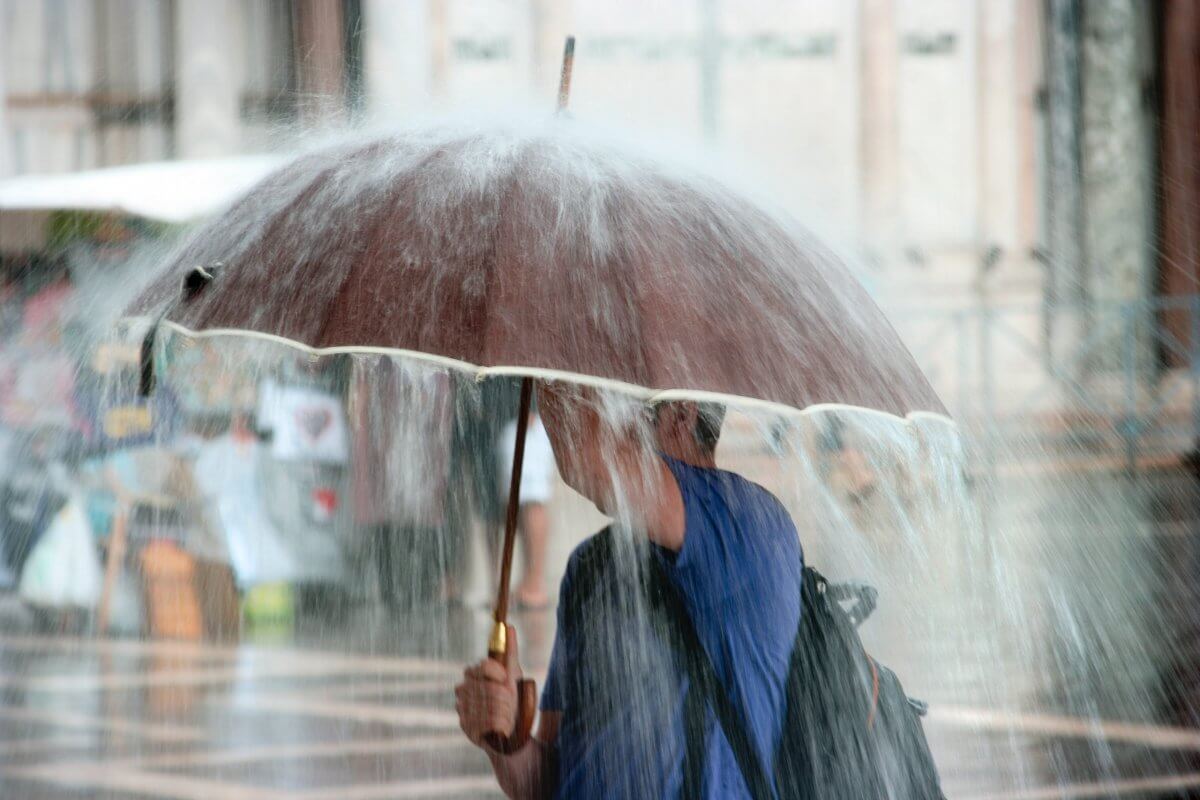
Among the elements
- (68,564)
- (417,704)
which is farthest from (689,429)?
(68,564)

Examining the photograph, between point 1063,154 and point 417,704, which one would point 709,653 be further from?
point 1063,154

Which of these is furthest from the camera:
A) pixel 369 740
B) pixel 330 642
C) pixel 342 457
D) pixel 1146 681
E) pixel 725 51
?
pixel 725 51

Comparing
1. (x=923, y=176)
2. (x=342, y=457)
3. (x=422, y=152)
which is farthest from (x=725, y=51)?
(x=422, y=152)

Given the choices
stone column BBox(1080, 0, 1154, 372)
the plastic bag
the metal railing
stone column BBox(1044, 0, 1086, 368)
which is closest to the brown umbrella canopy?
the plastic bag

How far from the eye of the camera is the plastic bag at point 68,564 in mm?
6926

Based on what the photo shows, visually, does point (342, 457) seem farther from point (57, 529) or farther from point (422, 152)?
point (422, 152)

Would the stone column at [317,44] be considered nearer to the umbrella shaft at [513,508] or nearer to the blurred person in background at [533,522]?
the blurred person in background at [533,522]

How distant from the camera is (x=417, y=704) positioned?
5.29 m

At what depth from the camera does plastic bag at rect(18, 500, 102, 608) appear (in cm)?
693

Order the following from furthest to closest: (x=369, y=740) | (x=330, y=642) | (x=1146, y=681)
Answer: (x=330, y=642), (x=1146, y=681), (x=369, y=740)

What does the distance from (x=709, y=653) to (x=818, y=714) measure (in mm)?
154

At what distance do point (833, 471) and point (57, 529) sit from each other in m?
3.78

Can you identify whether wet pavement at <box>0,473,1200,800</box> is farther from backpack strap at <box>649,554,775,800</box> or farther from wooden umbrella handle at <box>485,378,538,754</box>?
backpack strap at <box>649,554,775,800</box>

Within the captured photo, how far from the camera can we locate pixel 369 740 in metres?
4.76
